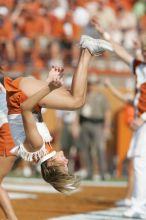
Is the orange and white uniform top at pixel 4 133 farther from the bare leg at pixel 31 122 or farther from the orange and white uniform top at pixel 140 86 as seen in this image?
the orange and white uniform top at pixel 140 86

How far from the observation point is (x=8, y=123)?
701 centimetres

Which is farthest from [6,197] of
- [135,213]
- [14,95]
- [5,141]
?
[135,213]

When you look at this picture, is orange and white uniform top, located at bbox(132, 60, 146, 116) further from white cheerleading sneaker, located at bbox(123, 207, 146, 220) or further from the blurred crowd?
the blurred crowd

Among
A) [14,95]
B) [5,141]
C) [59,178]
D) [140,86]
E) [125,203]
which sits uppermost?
[14,95]

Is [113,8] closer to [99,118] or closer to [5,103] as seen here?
[99,118]

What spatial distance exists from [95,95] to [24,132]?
8.94 metres

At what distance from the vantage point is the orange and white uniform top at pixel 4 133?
7.00m

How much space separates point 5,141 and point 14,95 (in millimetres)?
621

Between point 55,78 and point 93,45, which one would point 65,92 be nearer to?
point 93,45

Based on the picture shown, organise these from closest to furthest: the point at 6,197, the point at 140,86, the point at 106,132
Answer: the point at 6,197
the point at 140,86
the point at 106,132

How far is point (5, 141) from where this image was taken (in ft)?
23.4

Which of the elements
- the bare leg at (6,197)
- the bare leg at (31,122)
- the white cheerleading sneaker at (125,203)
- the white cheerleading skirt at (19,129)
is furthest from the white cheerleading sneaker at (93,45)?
the white cheerleading sneaker at (125,203)

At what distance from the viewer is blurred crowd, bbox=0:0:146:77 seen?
17359 millimetres

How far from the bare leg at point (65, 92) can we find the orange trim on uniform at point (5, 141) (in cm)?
67
